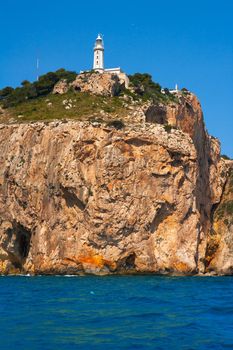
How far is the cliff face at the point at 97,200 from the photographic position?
1884 inches

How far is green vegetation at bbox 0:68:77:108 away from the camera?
6669cm

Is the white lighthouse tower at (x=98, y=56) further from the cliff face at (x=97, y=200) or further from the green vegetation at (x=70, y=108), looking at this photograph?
the cliff face at (x=97, y=200)

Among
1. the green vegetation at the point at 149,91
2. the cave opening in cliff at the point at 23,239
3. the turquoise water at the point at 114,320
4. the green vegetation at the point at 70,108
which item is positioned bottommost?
the turquoise water at the point at 114,320

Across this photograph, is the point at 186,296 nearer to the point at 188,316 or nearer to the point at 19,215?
the point at 188,316

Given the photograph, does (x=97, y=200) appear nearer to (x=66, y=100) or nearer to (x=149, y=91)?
(x=66, y=100)

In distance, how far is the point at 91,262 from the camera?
4709cm

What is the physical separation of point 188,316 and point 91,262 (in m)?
27.7

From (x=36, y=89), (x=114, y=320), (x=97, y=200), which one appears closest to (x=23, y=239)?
(x=97, y=200)

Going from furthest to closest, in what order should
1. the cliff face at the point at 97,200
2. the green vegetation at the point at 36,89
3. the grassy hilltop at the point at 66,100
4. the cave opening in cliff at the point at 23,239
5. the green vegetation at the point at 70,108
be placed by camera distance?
the green vegetation at the point at 36,89, the grassy hilltop at the point at 66,100, the green vegetation at the point at 70,108, the cave opening in cliff at the point at 23,239, the cliff face at the point at 97,200

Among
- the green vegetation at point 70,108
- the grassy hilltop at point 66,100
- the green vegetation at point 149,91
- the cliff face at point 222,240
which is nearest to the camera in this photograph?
the green vegetation at point 70,108

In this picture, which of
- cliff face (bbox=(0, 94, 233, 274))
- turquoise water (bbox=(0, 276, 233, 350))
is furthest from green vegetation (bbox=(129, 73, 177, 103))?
turquoise water (bbox=(0, 276, 233, 350))

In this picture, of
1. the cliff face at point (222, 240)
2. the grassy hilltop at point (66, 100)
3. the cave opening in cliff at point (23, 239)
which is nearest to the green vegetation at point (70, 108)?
the grassy hilltop at point (66, 100)

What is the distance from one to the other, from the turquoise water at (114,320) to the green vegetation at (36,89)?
135 ft

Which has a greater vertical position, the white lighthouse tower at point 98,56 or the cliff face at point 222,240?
the white lighthouse tower at point 98,56
